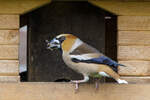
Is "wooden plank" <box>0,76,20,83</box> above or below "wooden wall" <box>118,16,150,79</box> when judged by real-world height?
below

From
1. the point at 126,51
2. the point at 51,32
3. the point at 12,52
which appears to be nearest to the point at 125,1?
the point at 126,51

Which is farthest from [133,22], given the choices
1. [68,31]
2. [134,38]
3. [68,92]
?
Answer: [68,92]

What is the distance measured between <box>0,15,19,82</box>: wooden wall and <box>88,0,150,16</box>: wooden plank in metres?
0.35

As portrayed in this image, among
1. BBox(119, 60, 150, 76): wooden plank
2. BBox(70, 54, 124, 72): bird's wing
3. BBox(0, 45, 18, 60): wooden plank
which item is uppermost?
BBox(0, 45, 18, 60): wooden plank

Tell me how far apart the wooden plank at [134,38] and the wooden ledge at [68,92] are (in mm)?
244

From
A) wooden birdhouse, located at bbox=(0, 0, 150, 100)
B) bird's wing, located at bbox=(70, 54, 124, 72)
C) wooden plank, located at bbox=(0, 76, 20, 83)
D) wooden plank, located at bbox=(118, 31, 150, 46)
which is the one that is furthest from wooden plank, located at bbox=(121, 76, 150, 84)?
wooden plank, located at bbox=(0, 76, 20, 83)

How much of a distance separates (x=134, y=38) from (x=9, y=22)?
525mm

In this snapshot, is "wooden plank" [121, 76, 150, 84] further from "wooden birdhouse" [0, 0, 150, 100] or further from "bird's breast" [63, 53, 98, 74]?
"bird's breast" [63, 53, 98, 74]

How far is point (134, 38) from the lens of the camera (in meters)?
1.90

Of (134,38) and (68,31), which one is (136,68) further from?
(68,31)

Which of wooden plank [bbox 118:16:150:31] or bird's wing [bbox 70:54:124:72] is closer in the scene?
bird's wing [bbox 70:54:124:72]

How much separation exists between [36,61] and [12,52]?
0.21 m

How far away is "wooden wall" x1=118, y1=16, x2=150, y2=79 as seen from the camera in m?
1.89

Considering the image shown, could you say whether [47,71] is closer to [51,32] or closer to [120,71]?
[51,32]
